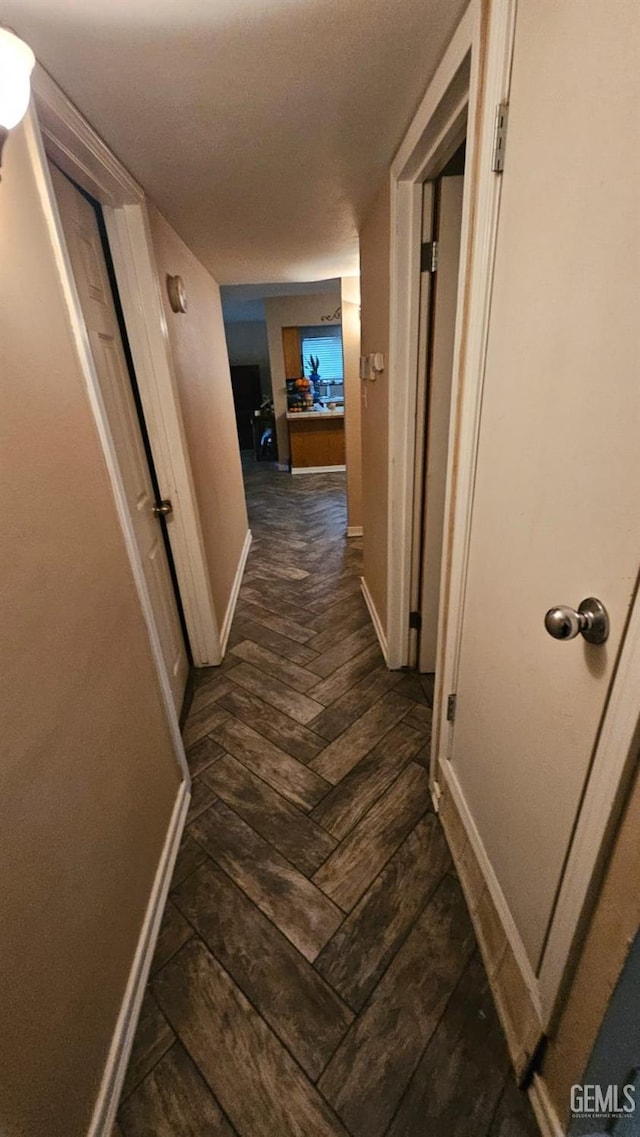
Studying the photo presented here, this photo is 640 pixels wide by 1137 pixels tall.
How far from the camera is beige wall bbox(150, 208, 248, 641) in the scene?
1950 mm

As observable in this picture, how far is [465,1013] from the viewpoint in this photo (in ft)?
3.35

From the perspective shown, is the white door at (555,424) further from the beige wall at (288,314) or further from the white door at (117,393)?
the beige wall at (288,314)

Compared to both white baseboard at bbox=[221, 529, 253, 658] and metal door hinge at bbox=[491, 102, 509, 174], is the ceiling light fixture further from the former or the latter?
white baseboard at bbox=[221, 529, 253, 658]

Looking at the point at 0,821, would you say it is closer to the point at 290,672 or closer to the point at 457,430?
the point at 457,430

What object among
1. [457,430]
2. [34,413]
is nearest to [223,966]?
[34,413]

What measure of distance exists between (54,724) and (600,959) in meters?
1.00

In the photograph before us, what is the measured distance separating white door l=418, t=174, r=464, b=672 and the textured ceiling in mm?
275

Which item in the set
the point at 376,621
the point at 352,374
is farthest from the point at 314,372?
the point at 376,621

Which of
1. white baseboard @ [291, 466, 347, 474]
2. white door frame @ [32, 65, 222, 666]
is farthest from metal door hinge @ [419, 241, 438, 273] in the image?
white baseboard @ [291, 466, 347, 474]

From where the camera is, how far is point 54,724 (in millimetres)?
815

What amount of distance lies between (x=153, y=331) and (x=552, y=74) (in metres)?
1.40

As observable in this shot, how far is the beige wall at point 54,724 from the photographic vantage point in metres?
0.70

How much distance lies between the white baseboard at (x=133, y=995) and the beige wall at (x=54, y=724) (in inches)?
1.3

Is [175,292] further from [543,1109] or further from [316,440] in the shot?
[316,440]
